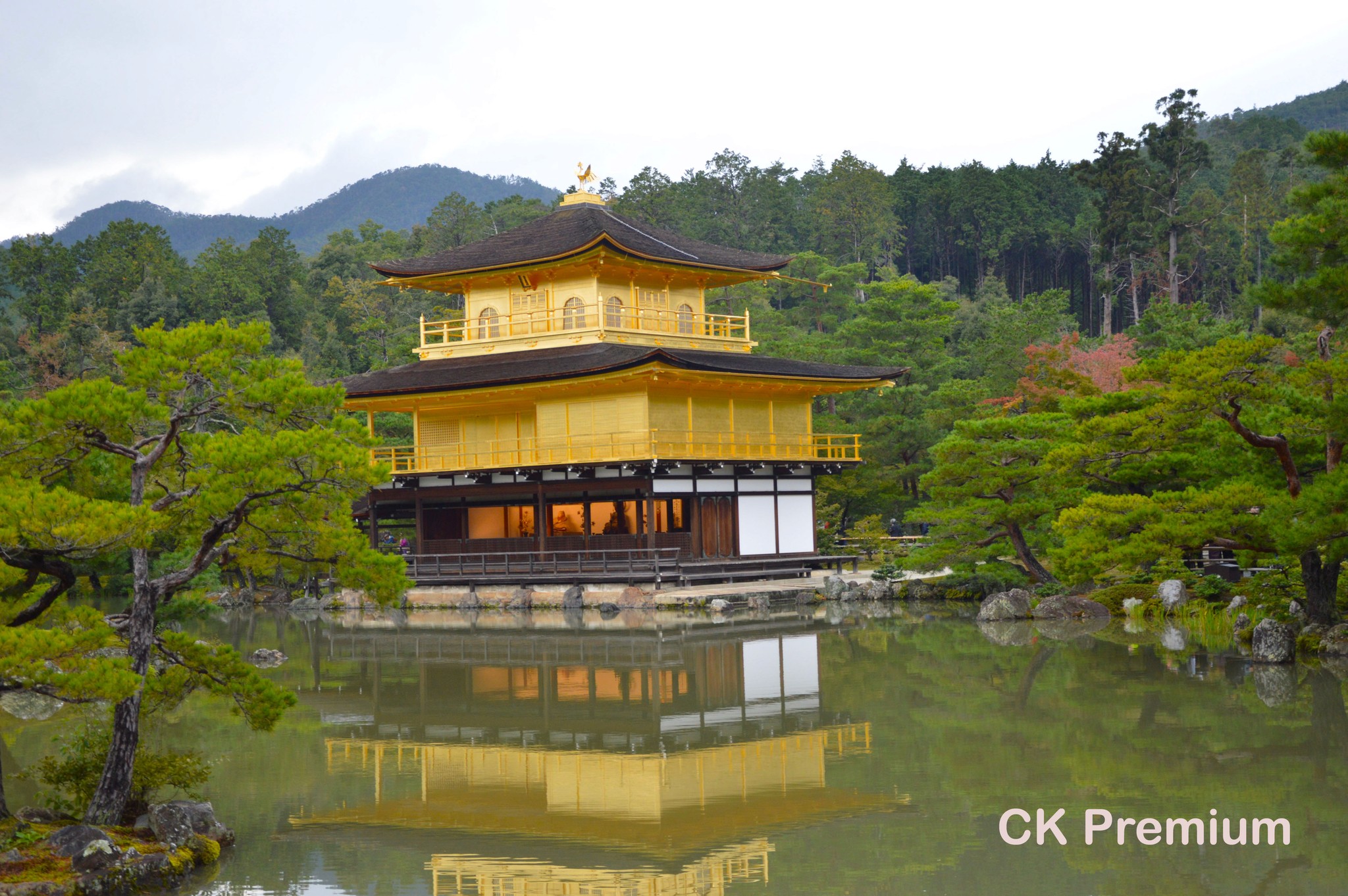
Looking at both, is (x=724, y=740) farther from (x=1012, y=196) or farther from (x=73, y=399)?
(x=1012, y=196)

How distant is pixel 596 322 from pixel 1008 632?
15207 mm

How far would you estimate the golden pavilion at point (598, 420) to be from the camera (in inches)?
1228

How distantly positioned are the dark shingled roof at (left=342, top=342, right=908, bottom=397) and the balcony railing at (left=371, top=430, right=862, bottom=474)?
1680 mm

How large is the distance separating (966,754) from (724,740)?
2639 millimetres

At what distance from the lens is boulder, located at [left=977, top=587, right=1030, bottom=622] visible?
2541cm

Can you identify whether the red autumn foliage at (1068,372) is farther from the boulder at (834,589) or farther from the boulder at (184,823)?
the boulder at (184,823)

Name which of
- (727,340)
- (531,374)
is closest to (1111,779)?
(531,374)

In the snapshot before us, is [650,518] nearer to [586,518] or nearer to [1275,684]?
[586,518]

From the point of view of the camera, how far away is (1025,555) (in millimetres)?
26812

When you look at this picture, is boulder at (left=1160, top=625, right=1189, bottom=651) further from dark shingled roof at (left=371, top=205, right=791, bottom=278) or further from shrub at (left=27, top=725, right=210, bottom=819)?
dark shingled roof at (left=371, top=205, right=791, bottom=278)

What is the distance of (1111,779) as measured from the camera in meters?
11.2

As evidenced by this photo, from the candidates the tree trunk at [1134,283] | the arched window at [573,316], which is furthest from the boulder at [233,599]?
the tree trunk at [1134,283]

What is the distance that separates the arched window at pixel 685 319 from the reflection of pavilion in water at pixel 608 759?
15.6 metres

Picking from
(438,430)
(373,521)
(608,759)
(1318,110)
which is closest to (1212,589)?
(608,759)
